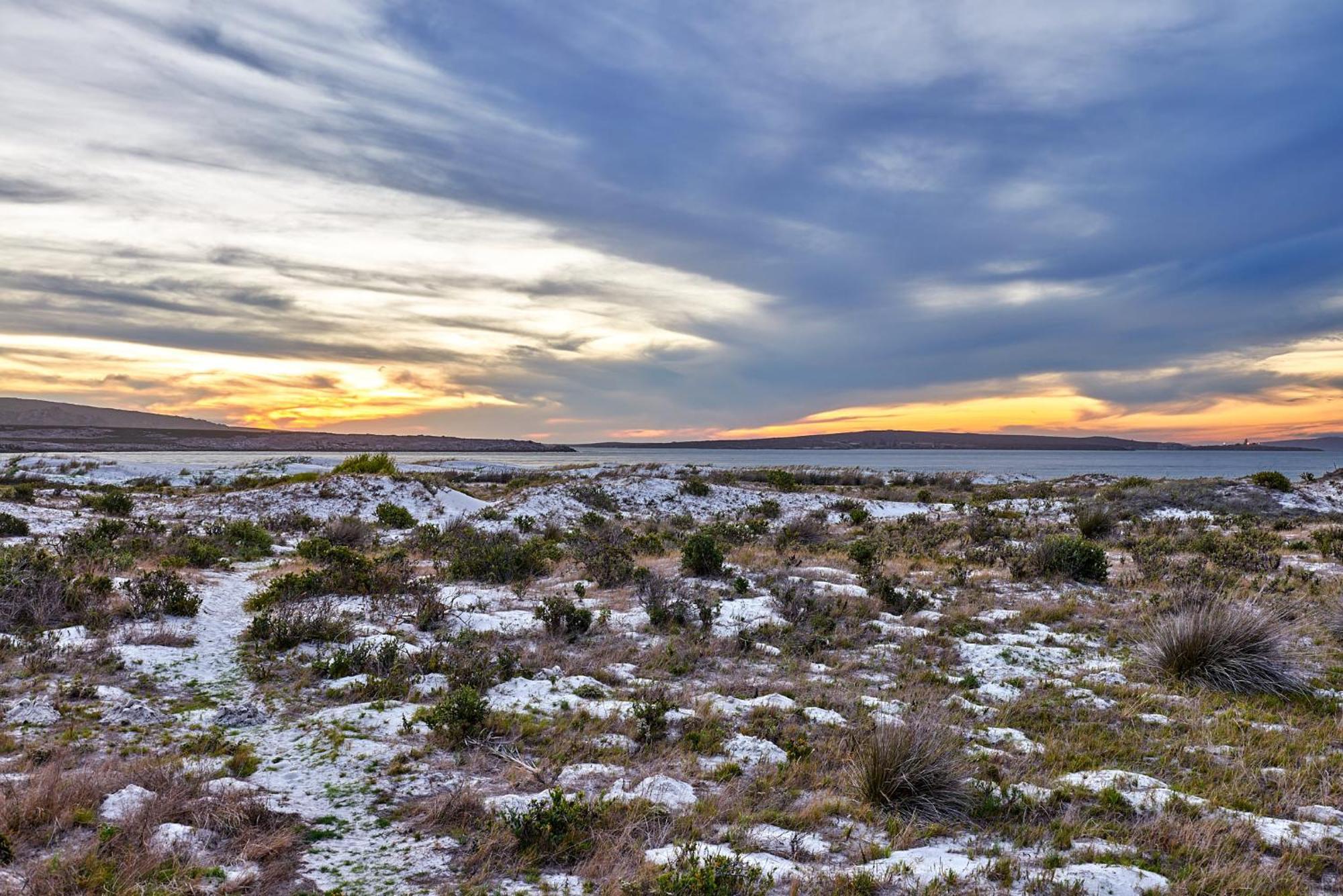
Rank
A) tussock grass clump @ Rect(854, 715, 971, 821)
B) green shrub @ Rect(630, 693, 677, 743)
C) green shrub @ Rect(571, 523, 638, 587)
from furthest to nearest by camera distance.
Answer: green shrub @ Rect(571, 523, 638, 587) → green shrub @ Rect(630, 693, 677, 743) → tussock grass clump @ Rect(854, 715, 971, 821)

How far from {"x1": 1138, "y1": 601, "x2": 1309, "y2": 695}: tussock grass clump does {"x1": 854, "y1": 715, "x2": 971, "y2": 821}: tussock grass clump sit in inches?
185

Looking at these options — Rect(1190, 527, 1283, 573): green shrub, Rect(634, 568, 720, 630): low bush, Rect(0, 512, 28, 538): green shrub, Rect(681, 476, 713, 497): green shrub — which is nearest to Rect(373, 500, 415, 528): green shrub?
Rect(0, 512, 28, 538): green shrub

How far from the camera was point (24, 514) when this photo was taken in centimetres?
1841

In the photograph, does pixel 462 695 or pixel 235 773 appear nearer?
pixel 235 773

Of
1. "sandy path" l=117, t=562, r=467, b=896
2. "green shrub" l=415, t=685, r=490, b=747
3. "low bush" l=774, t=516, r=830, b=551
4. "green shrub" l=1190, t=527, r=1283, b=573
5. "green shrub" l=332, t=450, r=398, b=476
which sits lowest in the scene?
"low bush" l=774, t=516, r=830, b=551

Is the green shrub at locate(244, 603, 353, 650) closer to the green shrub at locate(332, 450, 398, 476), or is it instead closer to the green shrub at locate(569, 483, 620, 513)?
the green shrub at locate(569, 483, 620, 513)

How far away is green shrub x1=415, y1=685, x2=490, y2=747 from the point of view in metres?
6.22

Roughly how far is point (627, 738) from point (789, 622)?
15.7ft

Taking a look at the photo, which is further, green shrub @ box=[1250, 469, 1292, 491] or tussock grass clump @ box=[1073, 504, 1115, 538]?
green shrub @ box=[1250, 469, 1292, 491]

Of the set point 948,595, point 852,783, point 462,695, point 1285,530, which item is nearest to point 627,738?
point 462,695

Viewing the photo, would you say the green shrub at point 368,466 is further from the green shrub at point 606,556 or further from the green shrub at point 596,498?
the green shrub at point 606,556

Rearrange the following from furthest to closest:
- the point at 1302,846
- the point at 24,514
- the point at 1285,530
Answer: the point at 1285,530 < the point at 24,514 < the point at 1302,846

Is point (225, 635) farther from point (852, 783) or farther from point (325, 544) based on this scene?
point (852, 783)

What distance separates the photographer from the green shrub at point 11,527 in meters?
15.5
